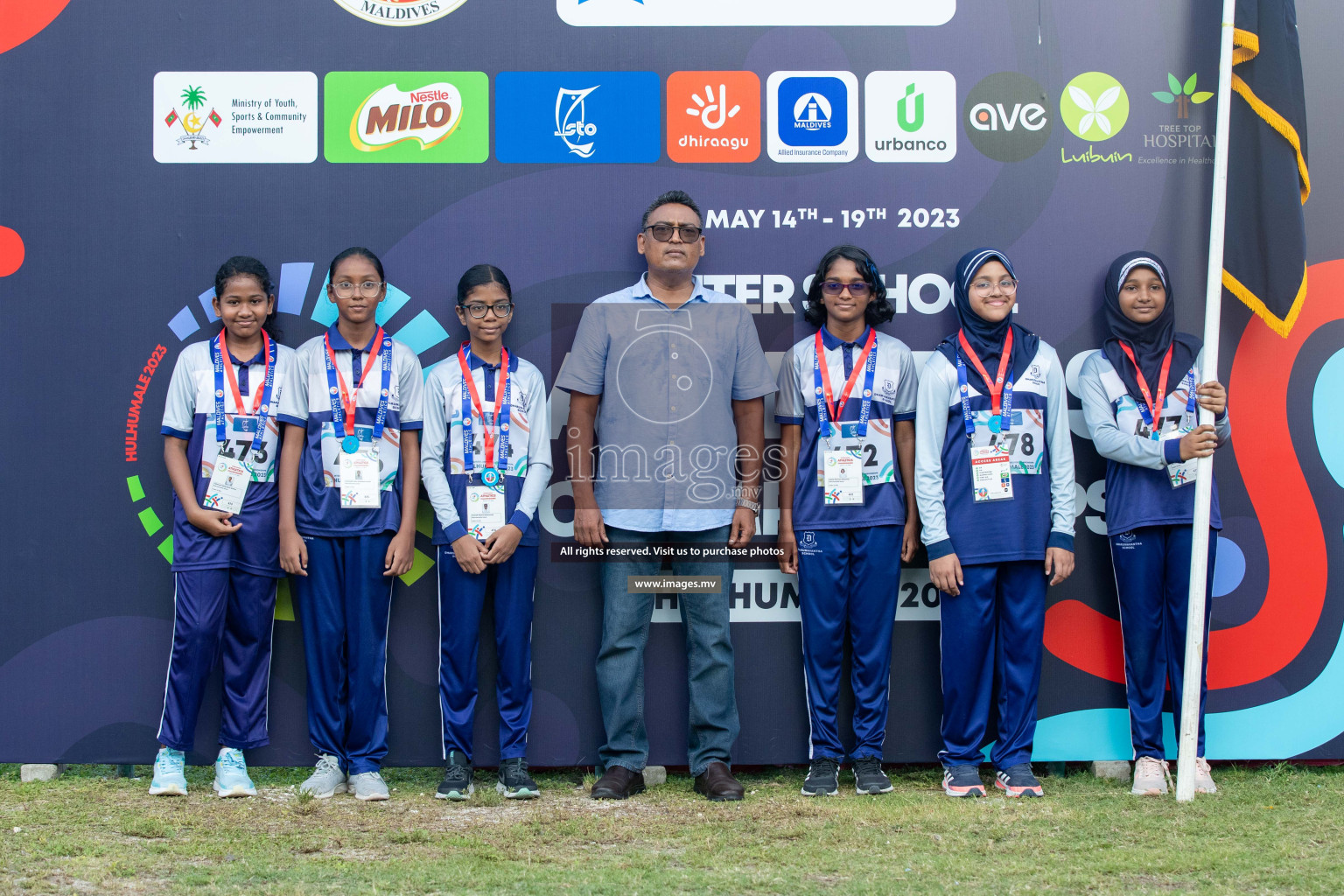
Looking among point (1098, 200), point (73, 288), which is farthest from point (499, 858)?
point (1098, 200)

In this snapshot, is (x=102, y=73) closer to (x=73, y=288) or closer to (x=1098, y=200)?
(x=73, y=288)

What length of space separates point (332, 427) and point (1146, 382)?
9.91 ft

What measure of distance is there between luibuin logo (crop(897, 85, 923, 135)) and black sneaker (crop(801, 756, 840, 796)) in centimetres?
248

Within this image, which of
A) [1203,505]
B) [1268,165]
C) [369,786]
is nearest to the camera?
[1203,505]

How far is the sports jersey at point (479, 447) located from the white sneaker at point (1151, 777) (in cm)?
237

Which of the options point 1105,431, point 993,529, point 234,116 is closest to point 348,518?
point 234,116

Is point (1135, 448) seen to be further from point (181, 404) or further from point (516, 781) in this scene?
point (181, 404)

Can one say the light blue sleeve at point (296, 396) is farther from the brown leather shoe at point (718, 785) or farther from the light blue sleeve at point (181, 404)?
the brown leather shoe at point (718, 785)

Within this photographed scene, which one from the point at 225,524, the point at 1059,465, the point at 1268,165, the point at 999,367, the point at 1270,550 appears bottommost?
the point at 1270,550

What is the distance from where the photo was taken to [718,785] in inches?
140

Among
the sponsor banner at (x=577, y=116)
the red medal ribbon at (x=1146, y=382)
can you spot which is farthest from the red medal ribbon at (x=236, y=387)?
the red medal ribbon at (x=1146, y=382)

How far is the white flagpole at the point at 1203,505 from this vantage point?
3410mm

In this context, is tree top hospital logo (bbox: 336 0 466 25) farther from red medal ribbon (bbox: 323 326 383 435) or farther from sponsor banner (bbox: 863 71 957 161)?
sponsor banner (bbox: 863 71 957 161)

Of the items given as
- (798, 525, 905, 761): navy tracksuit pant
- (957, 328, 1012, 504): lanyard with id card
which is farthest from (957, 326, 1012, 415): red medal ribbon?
(798, 525, 905, 761): navy tracksuit pant
